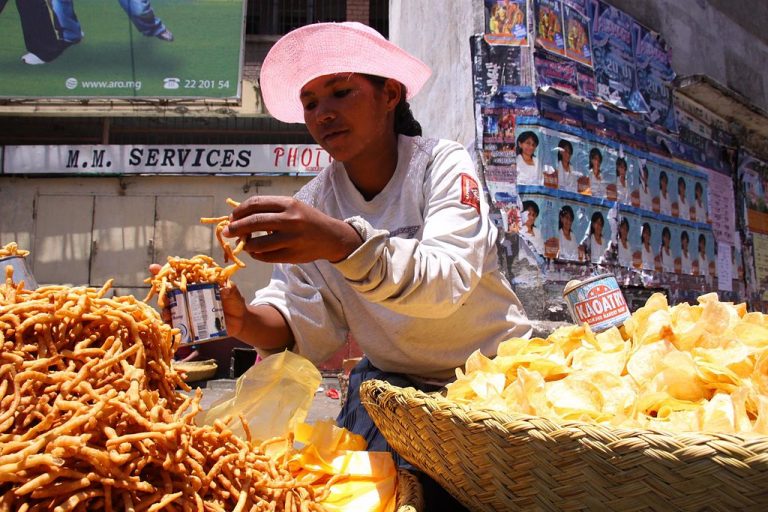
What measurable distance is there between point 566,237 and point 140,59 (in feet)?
23.9

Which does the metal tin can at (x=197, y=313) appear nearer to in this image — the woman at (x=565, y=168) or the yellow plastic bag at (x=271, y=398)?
the yellow plastic bag at (x=271, y=398)

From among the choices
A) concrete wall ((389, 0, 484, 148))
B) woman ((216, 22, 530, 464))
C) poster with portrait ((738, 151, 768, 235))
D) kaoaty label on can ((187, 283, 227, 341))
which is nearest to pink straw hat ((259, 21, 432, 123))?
woman ((216, 22, 530, 464))

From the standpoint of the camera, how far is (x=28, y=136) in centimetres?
928

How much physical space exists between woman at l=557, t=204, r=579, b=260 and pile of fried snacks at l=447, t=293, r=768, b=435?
2.25 metres

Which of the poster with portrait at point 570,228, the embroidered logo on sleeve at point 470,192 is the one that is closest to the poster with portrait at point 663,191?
the poster with portrait at point 570,228

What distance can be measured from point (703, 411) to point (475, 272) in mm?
675

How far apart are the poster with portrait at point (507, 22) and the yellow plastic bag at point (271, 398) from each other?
2.93m

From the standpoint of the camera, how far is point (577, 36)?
378 centimetres

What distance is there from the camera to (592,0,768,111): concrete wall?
14.8 feet

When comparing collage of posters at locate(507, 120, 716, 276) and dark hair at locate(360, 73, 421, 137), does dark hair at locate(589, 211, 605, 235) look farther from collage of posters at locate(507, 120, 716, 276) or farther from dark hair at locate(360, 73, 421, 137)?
dark hair at locate(360, 73, 421, 137)

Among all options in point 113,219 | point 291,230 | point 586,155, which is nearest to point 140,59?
point 113,219

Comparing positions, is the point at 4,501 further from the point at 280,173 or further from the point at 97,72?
the point at 97,72

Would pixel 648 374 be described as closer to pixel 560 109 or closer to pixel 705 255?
pixel 560 109

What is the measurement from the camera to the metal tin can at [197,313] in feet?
3.88
